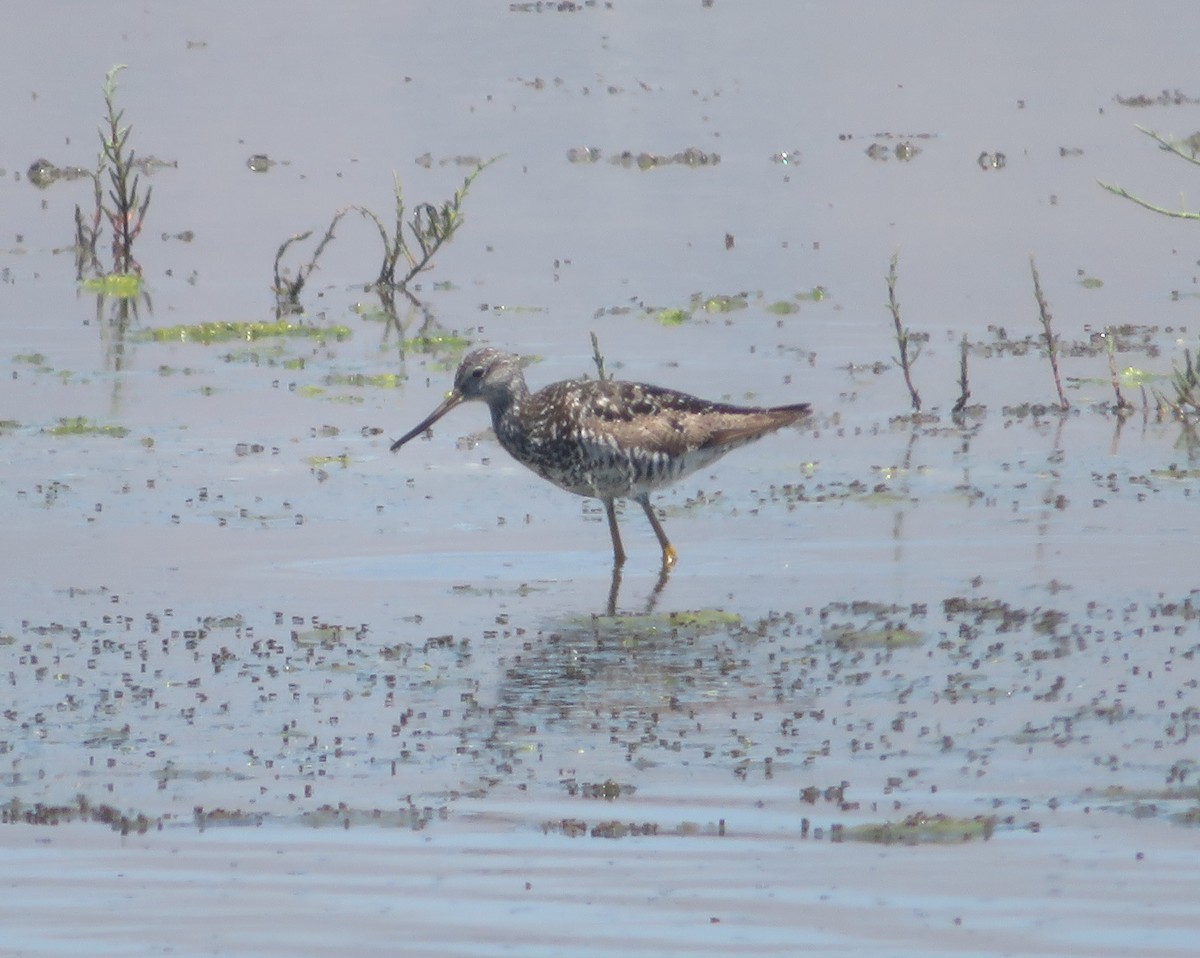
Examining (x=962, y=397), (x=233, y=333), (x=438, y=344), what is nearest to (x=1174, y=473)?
(x=962, y=397)

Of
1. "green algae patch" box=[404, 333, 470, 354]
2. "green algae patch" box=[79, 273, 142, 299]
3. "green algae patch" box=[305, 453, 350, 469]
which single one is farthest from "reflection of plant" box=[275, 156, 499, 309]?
"green algae patch" box=[305, 453, 350, 469]

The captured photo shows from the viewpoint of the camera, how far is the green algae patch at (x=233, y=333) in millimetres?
17156

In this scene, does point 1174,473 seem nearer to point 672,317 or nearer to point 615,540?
point 615,540

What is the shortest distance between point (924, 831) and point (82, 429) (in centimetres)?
813

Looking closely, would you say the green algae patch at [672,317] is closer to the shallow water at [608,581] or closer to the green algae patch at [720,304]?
the shallow water at [608,581]

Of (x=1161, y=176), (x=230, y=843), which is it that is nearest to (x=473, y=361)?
(x=230, y=843)

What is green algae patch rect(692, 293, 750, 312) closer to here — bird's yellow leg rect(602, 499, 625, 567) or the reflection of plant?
the reflection of plant

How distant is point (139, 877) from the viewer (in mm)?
7211

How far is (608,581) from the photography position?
446 inches

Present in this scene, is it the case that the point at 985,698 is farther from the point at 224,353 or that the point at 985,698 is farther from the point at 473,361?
the point at 224,353

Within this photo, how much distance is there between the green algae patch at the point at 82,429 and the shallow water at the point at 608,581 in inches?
1.4

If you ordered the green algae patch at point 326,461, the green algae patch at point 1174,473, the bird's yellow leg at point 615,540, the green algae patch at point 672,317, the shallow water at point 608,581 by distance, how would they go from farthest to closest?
the green algae patch at point 672,317 < the green algae patch at point 326,461 < the green algae patch at point 1174,473 < the bird's yellow leg at point 615,540 < the shallow water at point 608,581

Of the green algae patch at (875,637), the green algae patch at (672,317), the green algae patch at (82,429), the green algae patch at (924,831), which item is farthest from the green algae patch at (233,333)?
the green algae patch at (924,831)

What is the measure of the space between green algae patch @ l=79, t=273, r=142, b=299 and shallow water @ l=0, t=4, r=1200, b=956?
37 centimetres
